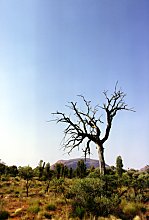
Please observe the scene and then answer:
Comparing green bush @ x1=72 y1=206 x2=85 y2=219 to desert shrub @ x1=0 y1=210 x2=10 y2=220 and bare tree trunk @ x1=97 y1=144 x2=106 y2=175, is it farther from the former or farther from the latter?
bare tree trunk @ x1=97 y1=144 x2=106 y2=175

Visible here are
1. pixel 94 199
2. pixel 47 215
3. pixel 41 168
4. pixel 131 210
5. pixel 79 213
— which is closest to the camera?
pixel 79 213

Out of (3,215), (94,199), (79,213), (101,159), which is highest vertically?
(101,159)

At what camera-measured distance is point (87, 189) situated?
13.2 m

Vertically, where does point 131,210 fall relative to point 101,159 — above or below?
below

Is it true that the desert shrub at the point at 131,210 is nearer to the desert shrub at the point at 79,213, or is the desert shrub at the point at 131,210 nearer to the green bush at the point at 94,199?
the green bush at the point at 94,199

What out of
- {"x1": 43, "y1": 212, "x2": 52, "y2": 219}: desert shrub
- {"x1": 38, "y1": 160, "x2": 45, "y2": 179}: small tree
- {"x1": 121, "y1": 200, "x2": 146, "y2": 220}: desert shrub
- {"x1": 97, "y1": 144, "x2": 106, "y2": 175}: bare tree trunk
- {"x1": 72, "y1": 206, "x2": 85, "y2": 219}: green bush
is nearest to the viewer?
{"x1": 72, "y1": 206, "x2": 85, "y2": 219}: green bush

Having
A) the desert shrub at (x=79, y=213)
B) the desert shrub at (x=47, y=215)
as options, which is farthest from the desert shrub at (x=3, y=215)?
the desert shrub at (x=79, y=213)

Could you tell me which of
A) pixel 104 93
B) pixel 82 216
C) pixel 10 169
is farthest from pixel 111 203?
pixel 10 169

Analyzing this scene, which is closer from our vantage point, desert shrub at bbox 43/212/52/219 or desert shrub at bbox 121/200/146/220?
desert shrub at bbox 43/212/52/219

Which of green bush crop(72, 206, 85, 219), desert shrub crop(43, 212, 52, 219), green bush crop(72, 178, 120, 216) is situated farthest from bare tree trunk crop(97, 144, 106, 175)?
desert shrub crop(43, 212, 52, 219)

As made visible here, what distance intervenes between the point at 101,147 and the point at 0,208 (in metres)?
6.89

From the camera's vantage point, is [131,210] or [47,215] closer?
[47,215]

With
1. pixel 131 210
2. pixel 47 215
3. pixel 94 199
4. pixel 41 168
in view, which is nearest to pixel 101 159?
pixel 94 199

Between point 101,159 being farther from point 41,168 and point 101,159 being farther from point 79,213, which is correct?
point 41,168
